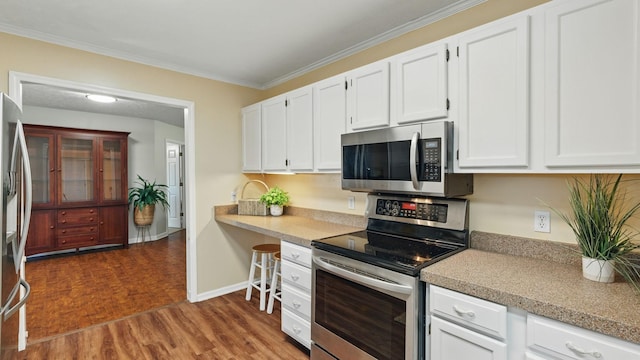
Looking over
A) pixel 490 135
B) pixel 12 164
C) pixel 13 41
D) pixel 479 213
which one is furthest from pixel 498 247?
pixel 13 41

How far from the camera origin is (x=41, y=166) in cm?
492

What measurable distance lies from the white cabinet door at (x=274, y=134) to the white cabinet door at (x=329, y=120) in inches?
17.6

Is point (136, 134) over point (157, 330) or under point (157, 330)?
over

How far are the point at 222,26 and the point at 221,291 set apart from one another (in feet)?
8.88

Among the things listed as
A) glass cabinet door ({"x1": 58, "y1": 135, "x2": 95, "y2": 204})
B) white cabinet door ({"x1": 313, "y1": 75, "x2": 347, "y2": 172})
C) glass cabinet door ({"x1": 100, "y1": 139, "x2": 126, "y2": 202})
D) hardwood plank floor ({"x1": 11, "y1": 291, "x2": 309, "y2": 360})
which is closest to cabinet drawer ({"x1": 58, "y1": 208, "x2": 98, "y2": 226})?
glass cabinet door ({"x1": 58, "y1": 135, "x2": 95, "y2": 204})

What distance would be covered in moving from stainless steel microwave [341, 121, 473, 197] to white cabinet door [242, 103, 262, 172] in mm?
1322

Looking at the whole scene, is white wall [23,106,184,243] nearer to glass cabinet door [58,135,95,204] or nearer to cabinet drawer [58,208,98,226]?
glass cabinet door [58,135,95,204]

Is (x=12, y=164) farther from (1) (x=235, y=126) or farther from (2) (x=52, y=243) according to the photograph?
(2) (x=52, y=243)

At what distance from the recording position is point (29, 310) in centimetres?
311

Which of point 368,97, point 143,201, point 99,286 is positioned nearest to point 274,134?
point 368,97

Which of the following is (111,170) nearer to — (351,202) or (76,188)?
(76,188)

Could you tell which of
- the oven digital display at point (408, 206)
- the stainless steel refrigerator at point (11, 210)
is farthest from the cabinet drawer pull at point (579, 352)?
the stainless steel refrigerator at point (11, 210)

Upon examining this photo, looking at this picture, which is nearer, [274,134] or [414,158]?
[414,158]

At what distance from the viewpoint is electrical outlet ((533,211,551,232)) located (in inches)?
67.1
